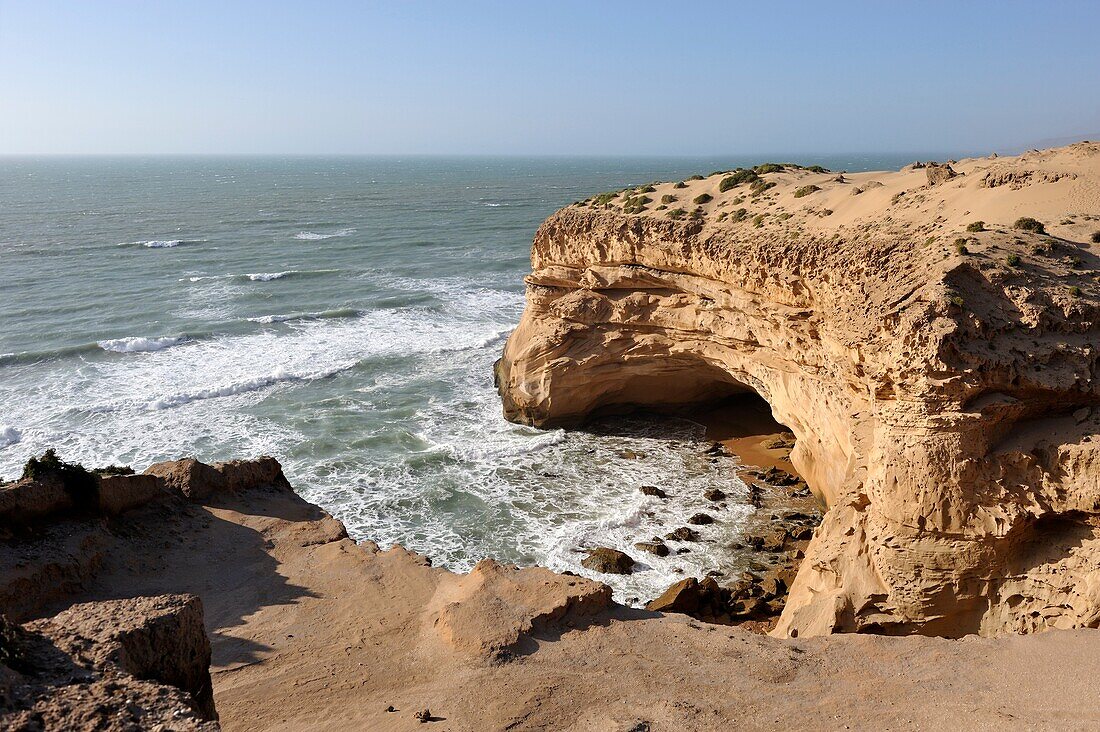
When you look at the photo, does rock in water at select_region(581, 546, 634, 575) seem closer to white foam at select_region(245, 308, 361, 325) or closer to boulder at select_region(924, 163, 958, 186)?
boulder at select_region(924, 163, 958, 186)

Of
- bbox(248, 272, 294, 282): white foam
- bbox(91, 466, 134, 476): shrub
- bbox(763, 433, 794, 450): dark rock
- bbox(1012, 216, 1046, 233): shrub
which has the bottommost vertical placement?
bbox(763, 433, 794, 450): dark rock

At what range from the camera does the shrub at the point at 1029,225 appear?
50.1ft

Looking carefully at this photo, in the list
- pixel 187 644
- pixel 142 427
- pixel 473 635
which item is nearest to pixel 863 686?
pixel 473 635

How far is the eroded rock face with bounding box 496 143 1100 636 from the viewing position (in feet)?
42.5

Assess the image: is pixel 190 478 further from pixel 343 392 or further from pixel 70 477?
pixel 343 392

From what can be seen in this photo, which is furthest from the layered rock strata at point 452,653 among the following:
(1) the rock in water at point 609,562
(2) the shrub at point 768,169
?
(2) the shrub at point 768,169

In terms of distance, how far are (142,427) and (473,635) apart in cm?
2293

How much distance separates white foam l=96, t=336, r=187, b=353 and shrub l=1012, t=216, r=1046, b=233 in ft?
123

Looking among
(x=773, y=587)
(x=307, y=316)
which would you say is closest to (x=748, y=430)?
(x=773, y=587)

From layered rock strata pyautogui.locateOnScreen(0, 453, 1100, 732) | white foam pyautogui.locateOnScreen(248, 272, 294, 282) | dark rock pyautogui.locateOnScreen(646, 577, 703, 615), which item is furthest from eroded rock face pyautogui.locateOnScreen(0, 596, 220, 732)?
white foam pyautogui.locateOnScreen(248, 272, 294, 282)

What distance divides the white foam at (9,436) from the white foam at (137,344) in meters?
10.2

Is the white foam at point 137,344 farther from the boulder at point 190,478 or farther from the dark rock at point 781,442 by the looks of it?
the dark rock at point 781,442

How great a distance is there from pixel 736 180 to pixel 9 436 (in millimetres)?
28344

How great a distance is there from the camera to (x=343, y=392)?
32594 mm
